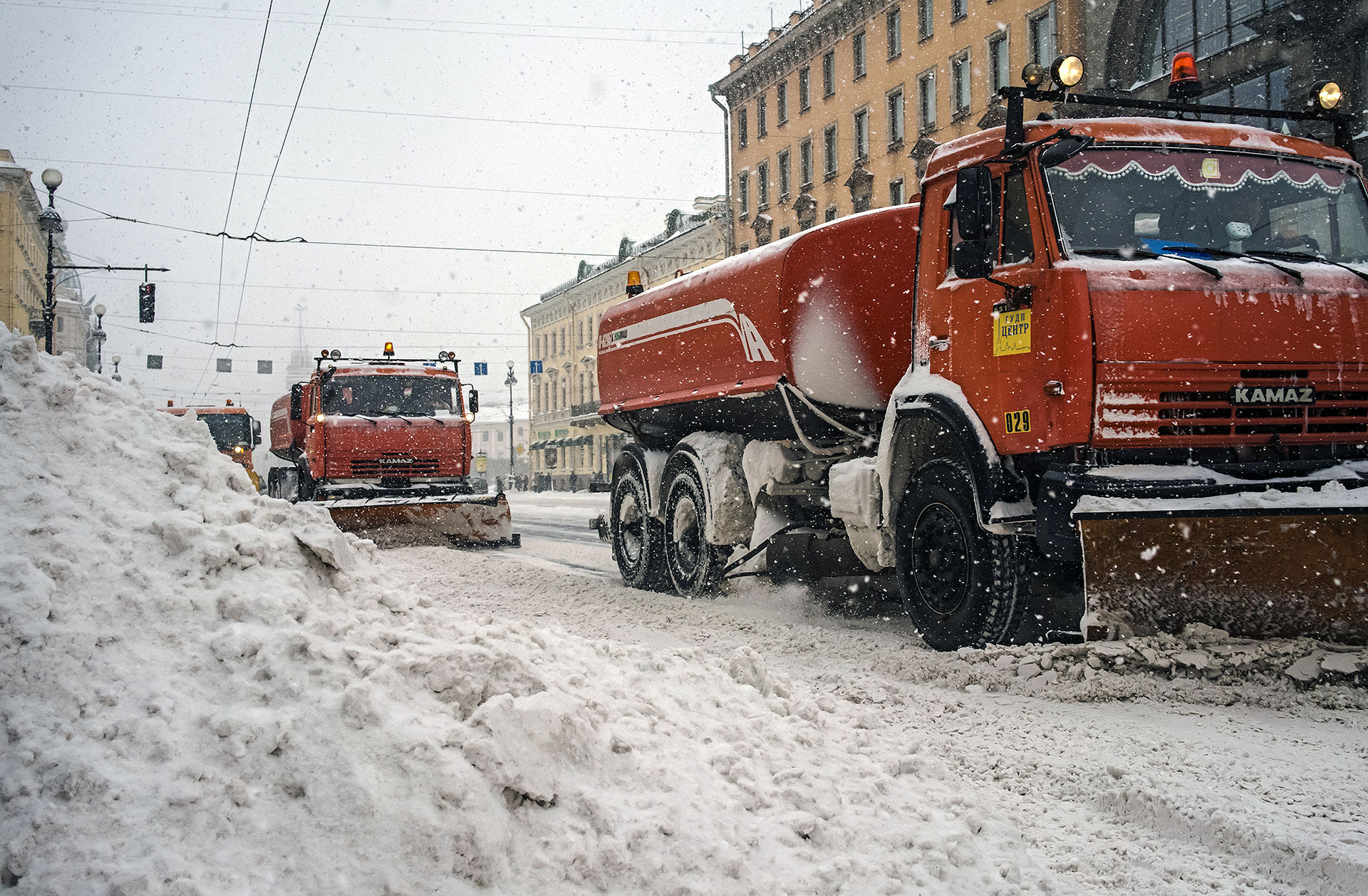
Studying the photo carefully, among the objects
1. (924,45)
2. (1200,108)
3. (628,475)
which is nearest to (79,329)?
(924,45)

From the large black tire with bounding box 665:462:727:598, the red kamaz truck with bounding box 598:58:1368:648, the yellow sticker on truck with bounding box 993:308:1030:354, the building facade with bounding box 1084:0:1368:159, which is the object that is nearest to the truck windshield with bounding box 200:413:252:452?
the large black tire with bounding box 665:462:727:598

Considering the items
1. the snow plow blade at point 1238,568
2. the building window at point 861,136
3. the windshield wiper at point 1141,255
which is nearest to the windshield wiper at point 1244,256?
the windshield wiper at point 1141,255

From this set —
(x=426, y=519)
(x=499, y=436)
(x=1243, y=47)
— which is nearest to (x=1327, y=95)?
(x=426, y=519)

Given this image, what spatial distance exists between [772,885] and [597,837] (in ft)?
1.70

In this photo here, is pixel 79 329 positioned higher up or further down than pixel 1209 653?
higher up

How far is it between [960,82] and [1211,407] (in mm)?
30873

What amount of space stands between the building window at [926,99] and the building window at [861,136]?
3.16 m

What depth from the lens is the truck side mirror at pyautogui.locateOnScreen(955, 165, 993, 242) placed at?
241 inches

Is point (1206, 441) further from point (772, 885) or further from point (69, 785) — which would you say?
point (69, 785)

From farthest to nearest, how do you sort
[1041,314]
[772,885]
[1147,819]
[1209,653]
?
[1041,314] → [1209,653] → [1147,819] → [772,885]

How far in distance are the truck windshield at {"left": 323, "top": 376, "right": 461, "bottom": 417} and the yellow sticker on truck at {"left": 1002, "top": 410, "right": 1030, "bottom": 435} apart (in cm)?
1241

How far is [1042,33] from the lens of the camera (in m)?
Answer: 29.8

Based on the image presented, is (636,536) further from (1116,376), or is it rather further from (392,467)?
(1116,376)

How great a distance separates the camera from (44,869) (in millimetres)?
2695
